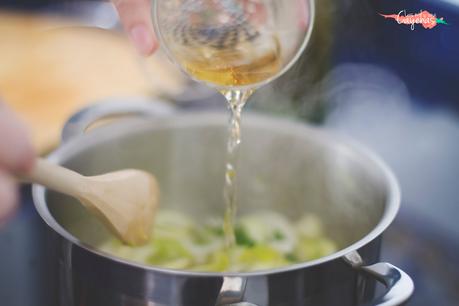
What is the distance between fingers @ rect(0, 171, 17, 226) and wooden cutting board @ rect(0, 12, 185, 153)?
2.18 ft

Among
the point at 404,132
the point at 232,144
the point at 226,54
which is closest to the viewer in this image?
the point at 226,54

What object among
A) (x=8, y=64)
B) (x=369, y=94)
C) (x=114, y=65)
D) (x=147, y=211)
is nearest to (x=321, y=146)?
(x=369, y=94)

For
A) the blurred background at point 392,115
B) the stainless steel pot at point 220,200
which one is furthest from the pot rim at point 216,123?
the blurred background at point 392,115

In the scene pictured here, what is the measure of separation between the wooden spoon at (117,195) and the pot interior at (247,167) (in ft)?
0.28

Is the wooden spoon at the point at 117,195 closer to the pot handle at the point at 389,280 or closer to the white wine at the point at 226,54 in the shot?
the white wine at the point at 226,54

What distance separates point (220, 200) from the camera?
0.99 meters

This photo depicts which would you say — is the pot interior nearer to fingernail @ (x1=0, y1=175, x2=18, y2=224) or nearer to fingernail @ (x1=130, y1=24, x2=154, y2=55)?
fingernail @ (x1=130, y1=24, x2=154, y2=55)

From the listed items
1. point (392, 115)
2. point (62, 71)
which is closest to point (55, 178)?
point (392, 115)

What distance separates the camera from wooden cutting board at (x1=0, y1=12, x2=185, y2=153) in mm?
1236

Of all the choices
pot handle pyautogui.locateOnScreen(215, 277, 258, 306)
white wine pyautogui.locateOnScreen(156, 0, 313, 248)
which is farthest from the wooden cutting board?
pot handle pyautogui.locateOnScreen(215, 277, 258, 306)

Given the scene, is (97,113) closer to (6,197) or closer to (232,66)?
(232,66)

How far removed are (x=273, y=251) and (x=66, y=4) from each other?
926 millimetres

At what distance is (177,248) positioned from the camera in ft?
2.87

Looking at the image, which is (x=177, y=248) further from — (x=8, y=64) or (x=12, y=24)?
(x=12, y=24)
